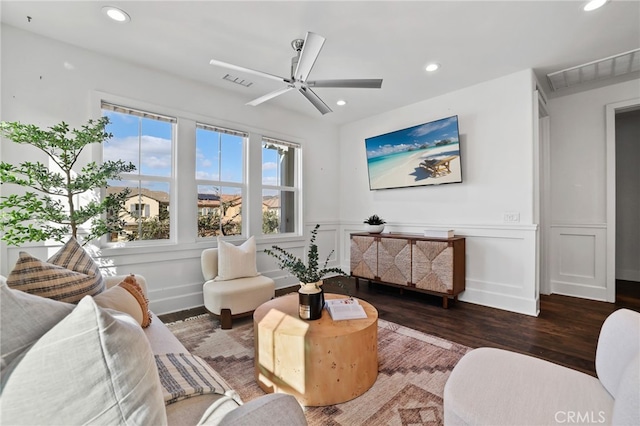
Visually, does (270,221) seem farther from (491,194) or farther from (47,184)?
(491,194)

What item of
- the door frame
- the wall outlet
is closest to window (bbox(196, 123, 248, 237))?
the wall outlet

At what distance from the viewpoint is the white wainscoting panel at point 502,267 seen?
309cm

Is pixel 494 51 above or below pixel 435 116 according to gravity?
above

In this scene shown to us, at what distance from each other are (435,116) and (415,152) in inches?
21.7

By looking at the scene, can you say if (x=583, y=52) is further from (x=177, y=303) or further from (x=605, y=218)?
(x=177, y=303)

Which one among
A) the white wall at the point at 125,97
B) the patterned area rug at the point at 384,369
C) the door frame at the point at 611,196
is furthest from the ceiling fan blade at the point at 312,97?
the door frame at the point at 611,196

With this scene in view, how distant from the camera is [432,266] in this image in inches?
133

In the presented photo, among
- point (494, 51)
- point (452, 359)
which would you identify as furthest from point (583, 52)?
point (452, 359)

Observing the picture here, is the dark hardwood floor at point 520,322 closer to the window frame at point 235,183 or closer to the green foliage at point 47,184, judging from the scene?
the window frame at point 235,183

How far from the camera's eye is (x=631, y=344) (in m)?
1.05

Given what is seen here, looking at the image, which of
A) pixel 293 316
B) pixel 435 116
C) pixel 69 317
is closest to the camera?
pixel 69 317

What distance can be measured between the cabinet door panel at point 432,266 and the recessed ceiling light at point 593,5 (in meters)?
2.31

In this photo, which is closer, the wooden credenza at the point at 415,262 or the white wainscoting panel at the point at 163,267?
the white wainscoting panel at the point at 163,267

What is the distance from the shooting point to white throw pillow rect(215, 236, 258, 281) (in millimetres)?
3135
